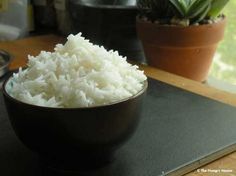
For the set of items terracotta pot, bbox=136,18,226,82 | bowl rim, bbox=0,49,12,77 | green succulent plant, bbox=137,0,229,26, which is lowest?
bowl rim, bbox=0,49,12,77

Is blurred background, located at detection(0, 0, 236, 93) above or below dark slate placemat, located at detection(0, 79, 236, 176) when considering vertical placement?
below

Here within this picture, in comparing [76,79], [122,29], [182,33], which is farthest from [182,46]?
[76,79]

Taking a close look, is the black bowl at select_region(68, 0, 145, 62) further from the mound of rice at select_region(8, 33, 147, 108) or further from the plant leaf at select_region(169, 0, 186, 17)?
the mound of rice at select_region(8, 33, 147, 108)

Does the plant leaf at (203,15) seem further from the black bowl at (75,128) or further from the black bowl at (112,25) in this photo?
the black bowl at (75,128)

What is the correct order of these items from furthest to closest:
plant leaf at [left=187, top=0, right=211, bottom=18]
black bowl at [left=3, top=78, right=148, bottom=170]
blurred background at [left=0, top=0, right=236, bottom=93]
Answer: blurred background at [left=0, top=0, right=236, bottom=93] < plant leaf at [left=187, top=0, right=211, bottom=18] < black bowl at [left=3, top=78, right=148, bottom=170]

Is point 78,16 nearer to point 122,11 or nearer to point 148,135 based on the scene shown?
point 122,11

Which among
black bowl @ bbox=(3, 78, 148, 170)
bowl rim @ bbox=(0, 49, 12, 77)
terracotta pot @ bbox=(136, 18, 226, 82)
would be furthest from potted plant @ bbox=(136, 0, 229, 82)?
black bowl @ bbox=(3, 78, 148, 170)
